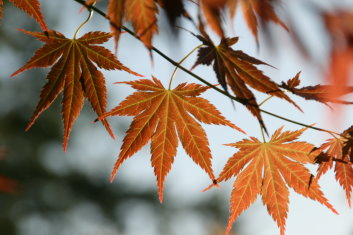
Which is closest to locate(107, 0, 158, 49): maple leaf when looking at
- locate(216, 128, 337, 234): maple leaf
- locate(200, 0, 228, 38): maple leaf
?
locate(200, 0, 228, 38): maple leaf

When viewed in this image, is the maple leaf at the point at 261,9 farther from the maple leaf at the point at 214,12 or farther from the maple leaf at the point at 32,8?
the maple leaf at the point at 32,8

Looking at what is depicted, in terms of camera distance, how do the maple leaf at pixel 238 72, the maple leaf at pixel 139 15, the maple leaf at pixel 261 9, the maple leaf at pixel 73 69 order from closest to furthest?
1. the maple leaf at pixel 261 9
2. the maple leaf at pixel 139 15
3. the maple leaf at pixel 238 72
4. the maple leaf at pixel 73 69

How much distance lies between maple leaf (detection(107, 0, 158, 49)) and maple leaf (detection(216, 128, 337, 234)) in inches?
19.7

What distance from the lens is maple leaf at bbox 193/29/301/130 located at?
2.57 ft

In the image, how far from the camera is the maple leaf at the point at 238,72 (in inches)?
30.9

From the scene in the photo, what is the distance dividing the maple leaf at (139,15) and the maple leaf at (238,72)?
18 centimetres

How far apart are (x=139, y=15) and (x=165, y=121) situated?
19.7 inches

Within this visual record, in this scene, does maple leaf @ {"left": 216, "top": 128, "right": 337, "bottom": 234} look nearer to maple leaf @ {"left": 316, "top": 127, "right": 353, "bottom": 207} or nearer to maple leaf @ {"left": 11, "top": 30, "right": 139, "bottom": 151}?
maple leaf @ {"left": 316, "top": 127, "right": 353, "bottom": 207}

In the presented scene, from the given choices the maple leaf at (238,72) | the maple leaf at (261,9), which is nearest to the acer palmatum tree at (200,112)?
the maple leaf at (238,72)

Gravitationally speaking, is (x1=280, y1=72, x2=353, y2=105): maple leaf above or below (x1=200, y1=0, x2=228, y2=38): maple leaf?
below

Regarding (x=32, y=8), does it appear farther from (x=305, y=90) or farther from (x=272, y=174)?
(x=272, y=174)

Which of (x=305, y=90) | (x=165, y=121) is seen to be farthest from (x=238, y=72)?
(x=165, y=121)

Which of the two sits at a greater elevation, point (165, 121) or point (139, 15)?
point (139, 15)

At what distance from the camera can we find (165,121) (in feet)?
3.56
